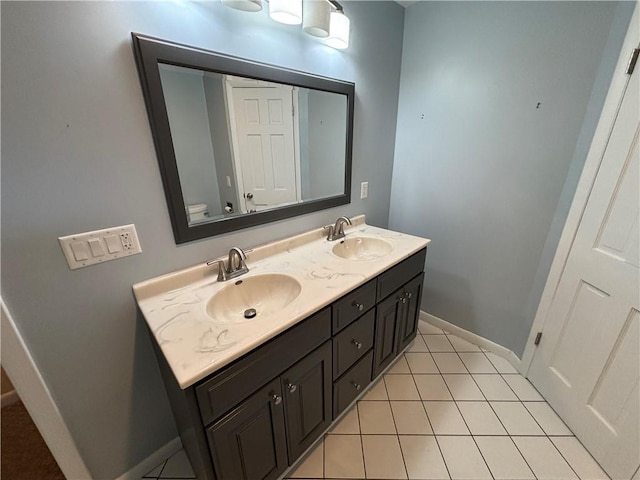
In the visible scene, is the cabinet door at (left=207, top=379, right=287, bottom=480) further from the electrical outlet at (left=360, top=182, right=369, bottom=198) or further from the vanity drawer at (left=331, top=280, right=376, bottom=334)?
the electrical outlet at (left=360, top=182, right=369, bottom=198)

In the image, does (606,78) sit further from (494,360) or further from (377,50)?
(494,360)

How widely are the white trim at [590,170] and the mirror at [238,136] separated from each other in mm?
1161

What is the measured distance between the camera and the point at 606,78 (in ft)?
3.78

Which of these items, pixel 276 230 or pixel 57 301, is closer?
pixel 57 301

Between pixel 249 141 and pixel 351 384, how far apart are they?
1320 mm

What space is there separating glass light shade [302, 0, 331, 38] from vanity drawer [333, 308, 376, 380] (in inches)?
51.9

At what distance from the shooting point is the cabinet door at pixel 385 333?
141 centimetres

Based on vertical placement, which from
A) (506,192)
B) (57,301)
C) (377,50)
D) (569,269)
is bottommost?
(569,269)

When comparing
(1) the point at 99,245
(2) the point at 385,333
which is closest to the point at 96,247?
(1) the point at 99,245

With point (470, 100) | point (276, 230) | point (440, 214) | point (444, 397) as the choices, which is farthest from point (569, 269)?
point (276, 230)

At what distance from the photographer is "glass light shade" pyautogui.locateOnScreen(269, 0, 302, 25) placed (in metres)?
1.03

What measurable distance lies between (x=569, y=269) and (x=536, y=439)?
89 centimetres

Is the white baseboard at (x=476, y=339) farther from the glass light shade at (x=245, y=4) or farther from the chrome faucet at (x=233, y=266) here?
the glass light shade at (x=245, y=4)

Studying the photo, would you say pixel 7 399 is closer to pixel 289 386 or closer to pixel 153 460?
pixel 153 460
